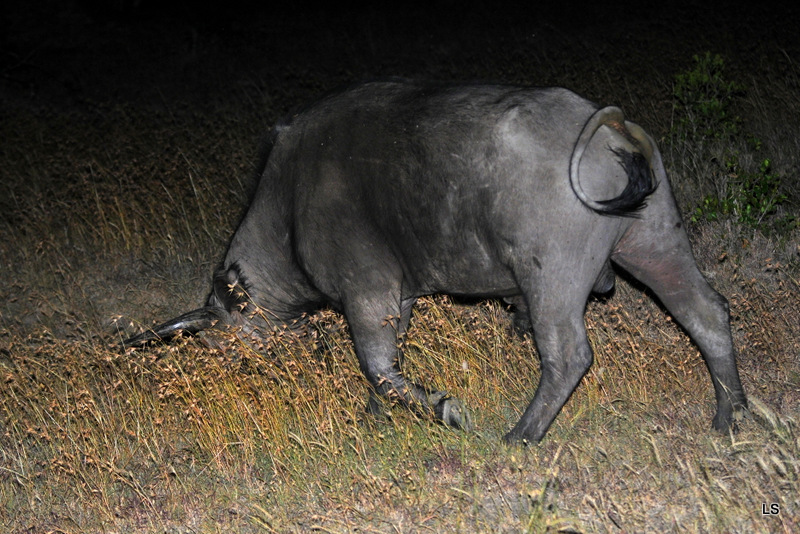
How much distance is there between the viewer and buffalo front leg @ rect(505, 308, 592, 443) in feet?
12.7

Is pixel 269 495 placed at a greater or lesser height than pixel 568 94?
lesser

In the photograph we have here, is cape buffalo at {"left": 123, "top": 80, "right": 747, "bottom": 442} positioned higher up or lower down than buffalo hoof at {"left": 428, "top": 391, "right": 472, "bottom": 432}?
higher up

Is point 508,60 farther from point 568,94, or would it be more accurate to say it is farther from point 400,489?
point 400,489

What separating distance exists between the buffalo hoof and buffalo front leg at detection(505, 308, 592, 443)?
1.59 ft

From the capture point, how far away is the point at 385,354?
4.52 m

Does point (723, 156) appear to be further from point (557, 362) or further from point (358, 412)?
point (358, 412)

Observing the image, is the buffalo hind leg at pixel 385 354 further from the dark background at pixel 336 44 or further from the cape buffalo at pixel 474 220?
the dark background at pixel 336 44

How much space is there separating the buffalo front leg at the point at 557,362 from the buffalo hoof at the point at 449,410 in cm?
48

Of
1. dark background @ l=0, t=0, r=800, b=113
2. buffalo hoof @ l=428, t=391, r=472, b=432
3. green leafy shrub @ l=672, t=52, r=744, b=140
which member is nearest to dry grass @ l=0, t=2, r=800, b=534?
buffalo hoof @ l=428, t=391, r=472, b=432

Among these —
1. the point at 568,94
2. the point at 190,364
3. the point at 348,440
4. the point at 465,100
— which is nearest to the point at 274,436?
the point at 348,440

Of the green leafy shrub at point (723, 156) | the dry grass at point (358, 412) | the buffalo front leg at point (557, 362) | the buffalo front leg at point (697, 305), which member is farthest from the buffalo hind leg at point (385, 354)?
the green leafy shrub at point (723, 156)

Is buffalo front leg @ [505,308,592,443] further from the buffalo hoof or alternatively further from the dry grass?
the buffalo hoof

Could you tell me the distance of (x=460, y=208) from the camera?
4023 mm

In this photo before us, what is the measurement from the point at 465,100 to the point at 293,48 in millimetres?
11839
